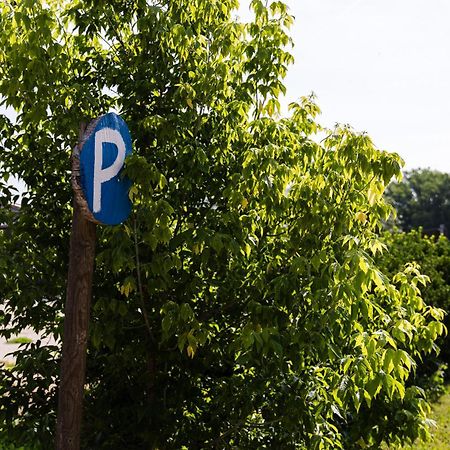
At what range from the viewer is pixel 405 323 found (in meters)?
3.12

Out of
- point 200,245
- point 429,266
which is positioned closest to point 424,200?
point 429,266

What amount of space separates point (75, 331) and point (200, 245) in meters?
0.73

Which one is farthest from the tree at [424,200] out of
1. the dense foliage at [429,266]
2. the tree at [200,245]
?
the tree at [200,245]

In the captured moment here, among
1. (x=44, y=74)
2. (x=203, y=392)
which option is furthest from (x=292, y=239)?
(x=44, y=74)

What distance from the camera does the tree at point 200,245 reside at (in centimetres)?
313

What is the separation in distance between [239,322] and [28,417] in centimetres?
139

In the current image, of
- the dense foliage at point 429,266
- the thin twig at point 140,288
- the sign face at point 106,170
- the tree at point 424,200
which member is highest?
the tree at point 424,200

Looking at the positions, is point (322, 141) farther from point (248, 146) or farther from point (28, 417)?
point (28, 417)

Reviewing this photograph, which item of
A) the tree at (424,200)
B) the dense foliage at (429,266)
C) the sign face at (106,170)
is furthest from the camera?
the tree at (424,200)

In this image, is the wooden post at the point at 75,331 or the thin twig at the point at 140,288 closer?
the wooden post at the point at 75,331

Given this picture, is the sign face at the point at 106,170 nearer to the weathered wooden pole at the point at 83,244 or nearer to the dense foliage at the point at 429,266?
the weathered wooden pole at the point at 83,244

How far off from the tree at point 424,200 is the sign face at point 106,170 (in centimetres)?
6589

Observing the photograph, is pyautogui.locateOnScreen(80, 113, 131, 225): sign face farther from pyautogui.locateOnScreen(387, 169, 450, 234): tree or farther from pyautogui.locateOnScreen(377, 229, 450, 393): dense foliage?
pyautogui.locateOnScreen(387, 169, 450, 234): tree

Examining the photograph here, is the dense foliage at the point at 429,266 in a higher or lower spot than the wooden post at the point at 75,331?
higher
